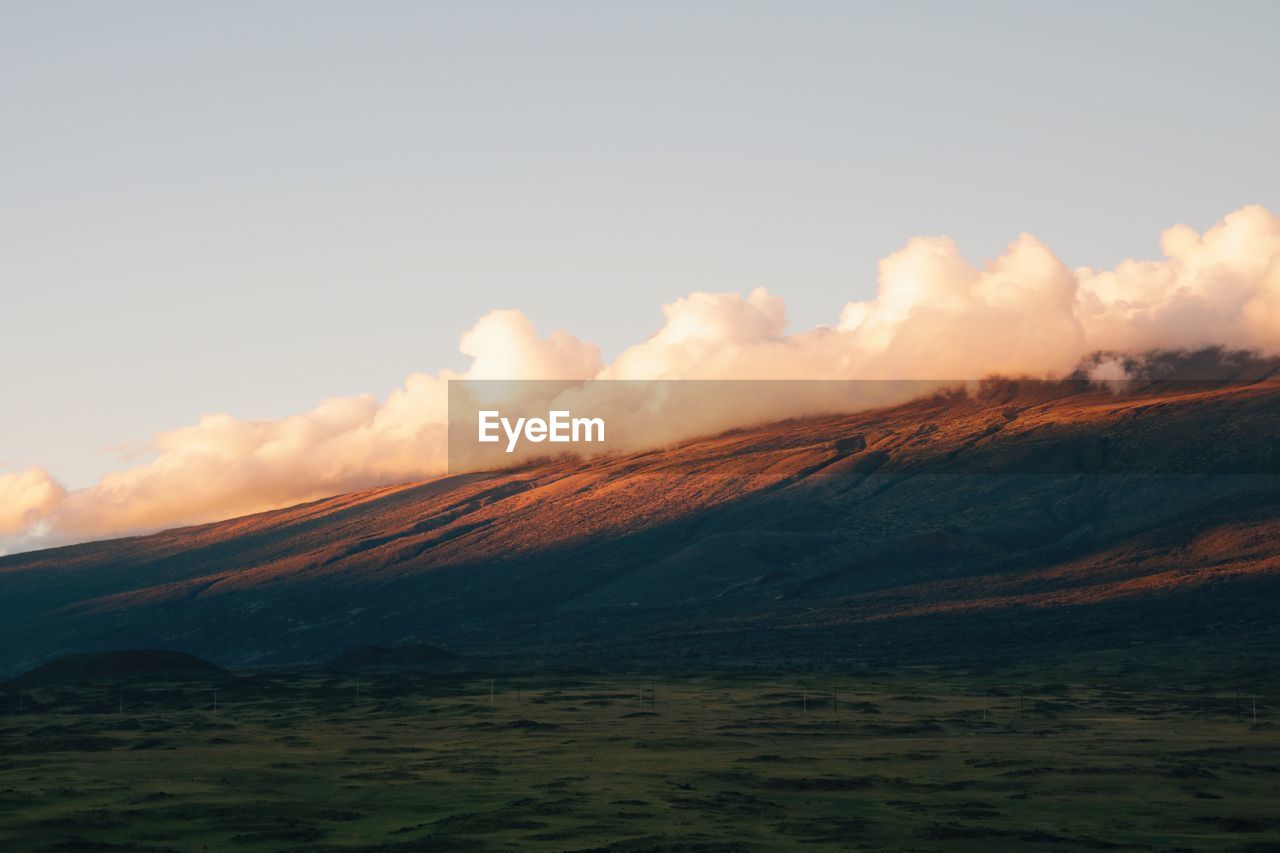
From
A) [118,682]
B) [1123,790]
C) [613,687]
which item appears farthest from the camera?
[118,682]

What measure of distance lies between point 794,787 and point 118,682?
118443mm

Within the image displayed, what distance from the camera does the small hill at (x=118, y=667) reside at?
193 m

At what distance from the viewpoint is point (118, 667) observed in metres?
196

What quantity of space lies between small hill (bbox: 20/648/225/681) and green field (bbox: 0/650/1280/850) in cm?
2676

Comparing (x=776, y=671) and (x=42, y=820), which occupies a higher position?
(x=42, y=820)

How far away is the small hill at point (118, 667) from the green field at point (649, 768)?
2676 cm

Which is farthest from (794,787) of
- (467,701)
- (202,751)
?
(467,701)

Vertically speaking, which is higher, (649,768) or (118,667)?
(649,768)

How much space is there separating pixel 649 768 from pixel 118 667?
395ft

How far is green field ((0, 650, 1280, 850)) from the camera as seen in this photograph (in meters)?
67.9

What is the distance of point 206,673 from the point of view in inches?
7594

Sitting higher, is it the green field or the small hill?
the green field

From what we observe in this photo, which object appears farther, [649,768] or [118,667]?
[118,667]

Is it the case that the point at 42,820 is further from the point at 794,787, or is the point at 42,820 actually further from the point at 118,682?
the point at 118,682
